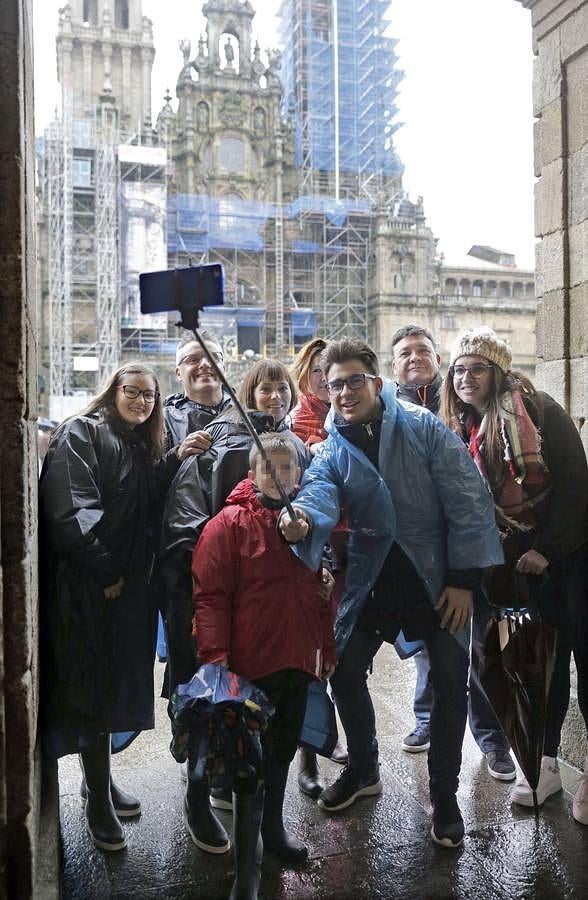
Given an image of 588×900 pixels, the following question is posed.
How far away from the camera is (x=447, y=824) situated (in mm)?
2902

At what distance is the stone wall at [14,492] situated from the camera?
1.98m

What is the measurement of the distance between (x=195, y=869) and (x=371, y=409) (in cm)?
182

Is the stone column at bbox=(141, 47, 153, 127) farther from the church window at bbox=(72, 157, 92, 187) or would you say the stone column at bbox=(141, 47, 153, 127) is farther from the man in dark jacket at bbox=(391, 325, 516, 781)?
the man in dark jacket at bbox=(391, 325, 516, 781)

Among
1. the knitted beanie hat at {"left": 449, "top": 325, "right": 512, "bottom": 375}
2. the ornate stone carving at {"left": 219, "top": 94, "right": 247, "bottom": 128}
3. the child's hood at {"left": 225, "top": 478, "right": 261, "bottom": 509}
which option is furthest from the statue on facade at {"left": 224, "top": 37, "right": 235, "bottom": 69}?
the child's hood at {"left": 225, "top": 478, "right": 261, "bottom": 509}

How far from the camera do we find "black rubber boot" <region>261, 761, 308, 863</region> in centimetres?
266

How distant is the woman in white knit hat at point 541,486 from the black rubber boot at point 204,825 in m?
1.26

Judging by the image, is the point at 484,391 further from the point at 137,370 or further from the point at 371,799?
the point at 371,799

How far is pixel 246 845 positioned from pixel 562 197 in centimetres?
319

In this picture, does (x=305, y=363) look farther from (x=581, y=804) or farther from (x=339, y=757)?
(x=581, y=804)

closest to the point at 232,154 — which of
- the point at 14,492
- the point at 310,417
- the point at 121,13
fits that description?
the point at 121,13

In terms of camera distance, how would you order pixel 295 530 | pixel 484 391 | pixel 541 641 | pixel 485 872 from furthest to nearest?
pixel 484 391
pixel 541 641
pixel 485 872
pixel 295 530

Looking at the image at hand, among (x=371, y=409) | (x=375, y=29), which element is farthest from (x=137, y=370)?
(x=375, y=29)

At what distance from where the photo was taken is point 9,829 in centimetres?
200

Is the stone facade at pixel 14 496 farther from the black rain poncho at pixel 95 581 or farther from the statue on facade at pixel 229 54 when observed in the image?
the statue on facade at pixel 229 54
